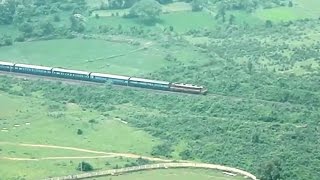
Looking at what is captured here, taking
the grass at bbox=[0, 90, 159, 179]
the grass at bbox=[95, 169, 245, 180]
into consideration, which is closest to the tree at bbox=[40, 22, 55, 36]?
the grass at bbox=[0, 90, 159, 179]

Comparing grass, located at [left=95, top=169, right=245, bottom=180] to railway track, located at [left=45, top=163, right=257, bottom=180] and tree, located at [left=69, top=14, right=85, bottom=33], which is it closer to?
railway track, located at [left=45, top=163, right=257, bottom=180]

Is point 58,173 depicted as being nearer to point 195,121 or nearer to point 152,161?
point 152,161

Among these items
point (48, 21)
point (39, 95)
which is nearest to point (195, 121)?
point (39, 95)

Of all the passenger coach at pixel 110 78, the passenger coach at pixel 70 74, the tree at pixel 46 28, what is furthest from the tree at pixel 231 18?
the passenger coach at pixel 70 74

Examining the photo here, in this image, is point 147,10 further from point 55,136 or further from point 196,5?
point 55,136

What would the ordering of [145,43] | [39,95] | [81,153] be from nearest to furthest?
[81,153]
[39,95]
[145,43]
